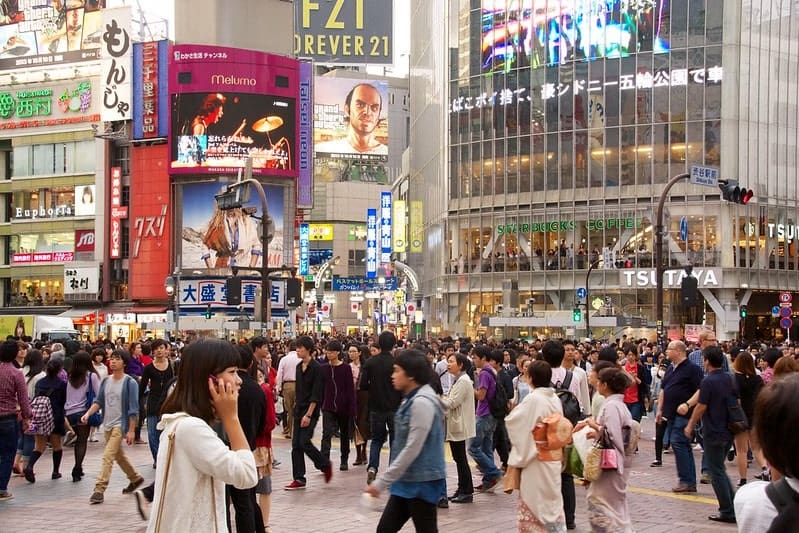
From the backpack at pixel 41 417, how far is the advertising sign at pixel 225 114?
183 ft

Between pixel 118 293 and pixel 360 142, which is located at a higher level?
pixel 360 142

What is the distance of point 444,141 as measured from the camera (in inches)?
2576

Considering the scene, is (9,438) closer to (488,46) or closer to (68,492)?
(68,492)

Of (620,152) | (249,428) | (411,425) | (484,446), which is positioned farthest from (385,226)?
(411,425)

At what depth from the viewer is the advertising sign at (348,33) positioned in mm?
96938

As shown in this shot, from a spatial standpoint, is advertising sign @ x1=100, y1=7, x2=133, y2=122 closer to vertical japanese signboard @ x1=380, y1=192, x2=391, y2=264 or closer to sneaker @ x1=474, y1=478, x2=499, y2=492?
vertical japanese signboard @ x1=380, y1=192, x2=391, y2=264

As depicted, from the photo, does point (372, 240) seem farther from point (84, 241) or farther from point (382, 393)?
point (382, 393)

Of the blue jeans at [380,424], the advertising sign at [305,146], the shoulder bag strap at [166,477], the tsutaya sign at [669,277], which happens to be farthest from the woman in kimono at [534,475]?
the advertising sign at [305,146]

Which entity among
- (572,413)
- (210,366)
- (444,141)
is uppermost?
(444,141)

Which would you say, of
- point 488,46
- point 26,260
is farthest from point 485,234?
point 26,260

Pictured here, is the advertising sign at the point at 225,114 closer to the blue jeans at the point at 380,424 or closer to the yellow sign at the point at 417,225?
the yellow sign at the point at 417,225

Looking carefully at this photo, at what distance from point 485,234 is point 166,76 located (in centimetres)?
2497

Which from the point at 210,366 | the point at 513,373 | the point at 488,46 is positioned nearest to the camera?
the point at 210,366

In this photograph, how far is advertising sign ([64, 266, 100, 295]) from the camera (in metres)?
71.4
